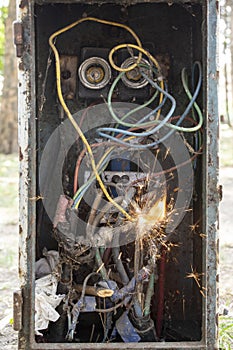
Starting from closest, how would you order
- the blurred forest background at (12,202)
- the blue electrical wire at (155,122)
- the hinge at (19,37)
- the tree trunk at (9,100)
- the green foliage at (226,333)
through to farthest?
the hinge at (19,37), the blue electrical wire at (155,122), the green foliage at (226,333), the blurred forest background at (12,202), the tree trunk at (9,100)

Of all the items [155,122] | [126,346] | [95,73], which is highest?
[95,73]

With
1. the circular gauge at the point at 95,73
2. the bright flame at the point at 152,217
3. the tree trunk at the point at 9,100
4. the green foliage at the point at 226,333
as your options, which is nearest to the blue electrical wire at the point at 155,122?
the circular gauge at the point at 95,73

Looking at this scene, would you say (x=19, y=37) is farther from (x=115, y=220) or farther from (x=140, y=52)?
(x=115, y=220)

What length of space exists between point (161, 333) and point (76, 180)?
31.3 inches

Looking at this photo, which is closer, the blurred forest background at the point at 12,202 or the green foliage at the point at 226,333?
the green foliage at the point at 226,333

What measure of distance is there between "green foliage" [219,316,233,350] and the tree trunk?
866cm

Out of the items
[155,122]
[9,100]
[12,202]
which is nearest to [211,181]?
[155,122]

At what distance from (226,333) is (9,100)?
9.09 metres

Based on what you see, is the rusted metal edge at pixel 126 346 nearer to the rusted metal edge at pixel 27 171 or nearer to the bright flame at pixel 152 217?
the rusted metal edge at pixel 27 171

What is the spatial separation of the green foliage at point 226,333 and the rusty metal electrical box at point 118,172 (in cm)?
15

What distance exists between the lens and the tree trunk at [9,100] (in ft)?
36.0

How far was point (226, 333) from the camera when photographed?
9.12ft

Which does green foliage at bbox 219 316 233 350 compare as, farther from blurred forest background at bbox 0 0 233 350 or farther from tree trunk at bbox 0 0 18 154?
tree trunk at bbox 0 0 18 154

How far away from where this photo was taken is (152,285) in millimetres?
2566
